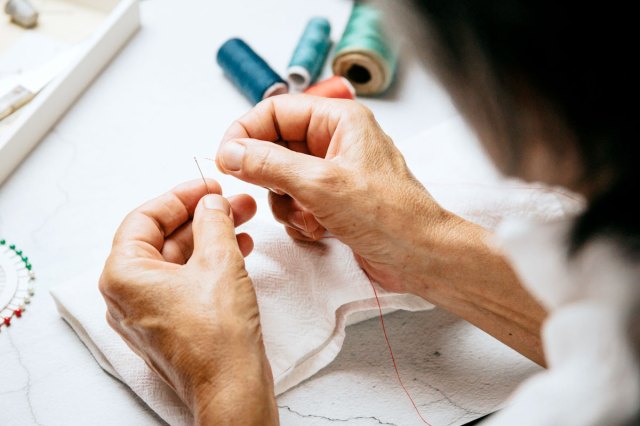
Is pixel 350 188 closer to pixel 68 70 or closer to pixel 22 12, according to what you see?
pixel 68 70

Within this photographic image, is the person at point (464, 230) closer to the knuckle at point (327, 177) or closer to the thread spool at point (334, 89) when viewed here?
the knuckle at point (327, 177)

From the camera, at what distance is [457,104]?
465 mm

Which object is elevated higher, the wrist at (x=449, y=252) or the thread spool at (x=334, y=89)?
the thread spool at (x=334, y=89)

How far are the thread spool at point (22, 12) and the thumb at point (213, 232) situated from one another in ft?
2.31

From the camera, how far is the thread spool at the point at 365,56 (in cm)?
121

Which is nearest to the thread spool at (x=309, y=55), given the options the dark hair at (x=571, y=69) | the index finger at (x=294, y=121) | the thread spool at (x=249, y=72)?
the thread spool at (x=249, y=72)

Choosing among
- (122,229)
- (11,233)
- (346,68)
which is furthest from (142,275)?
(346,68)

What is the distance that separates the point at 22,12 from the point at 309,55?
0.61 m

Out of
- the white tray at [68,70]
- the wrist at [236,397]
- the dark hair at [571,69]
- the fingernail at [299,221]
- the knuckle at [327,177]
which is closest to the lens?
the dark hair at [571,69]

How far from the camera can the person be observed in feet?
1.28

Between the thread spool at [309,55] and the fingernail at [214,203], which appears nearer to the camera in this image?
the fingernail at [214,203]

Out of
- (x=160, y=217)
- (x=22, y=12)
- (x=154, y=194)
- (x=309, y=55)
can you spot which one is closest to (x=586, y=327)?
(x=160, y=217)

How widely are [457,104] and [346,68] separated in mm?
832

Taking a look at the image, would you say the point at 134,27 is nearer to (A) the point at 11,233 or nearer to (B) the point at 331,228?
(A) the point at 11,233
